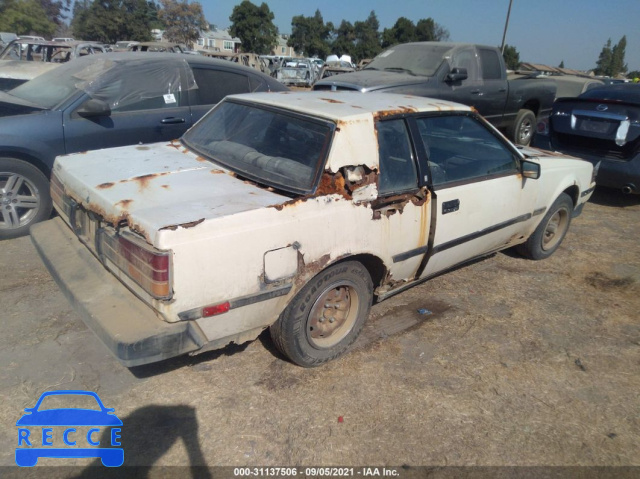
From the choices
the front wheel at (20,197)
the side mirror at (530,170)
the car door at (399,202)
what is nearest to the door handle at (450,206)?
the car door at (399,202)

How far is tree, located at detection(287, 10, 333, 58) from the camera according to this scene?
70312 millimetres

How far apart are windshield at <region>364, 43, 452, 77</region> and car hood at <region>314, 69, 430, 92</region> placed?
10.3 inches

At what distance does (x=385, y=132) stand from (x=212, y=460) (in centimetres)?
212

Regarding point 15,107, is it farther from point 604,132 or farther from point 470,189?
point 604,132

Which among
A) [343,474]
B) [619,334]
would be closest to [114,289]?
[343,474]

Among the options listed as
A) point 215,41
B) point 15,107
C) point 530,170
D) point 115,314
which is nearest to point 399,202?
point 530,170

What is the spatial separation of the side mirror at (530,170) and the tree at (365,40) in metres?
66.6

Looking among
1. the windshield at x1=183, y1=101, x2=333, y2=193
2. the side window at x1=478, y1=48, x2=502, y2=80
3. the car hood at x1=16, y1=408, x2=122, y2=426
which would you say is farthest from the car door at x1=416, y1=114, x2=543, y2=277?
the side window at x1=478, y1=48, x2=502, y2=80

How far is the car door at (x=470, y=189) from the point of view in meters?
3.40

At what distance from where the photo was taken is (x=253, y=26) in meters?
62.5

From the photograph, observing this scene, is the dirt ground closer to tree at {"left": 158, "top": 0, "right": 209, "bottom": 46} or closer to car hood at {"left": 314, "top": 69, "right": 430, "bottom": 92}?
car hood at {"left": 314, "top": 69, "right": 430, "bottom": 92}

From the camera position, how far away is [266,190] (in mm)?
2844

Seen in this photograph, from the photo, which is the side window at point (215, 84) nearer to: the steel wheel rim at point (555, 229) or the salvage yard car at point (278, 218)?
the salvage yard car at point (278, 218)

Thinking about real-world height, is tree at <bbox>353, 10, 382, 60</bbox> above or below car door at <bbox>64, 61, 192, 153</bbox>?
above
